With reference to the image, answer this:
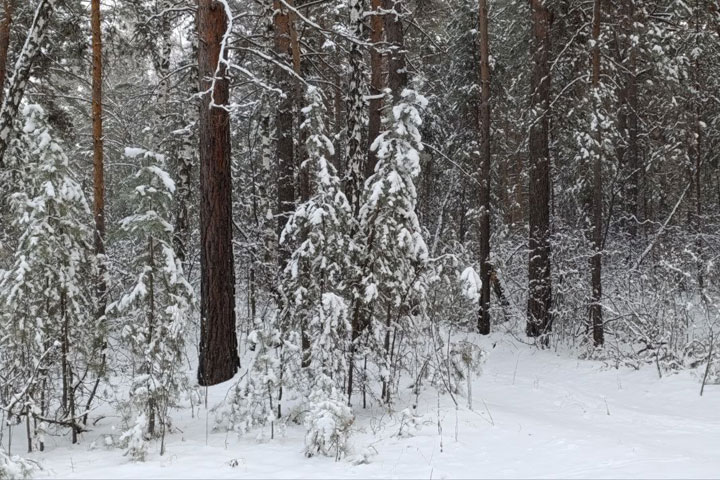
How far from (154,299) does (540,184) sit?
9.57 meters

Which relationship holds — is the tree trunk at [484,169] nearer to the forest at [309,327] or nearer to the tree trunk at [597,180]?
the forest at [309,327]

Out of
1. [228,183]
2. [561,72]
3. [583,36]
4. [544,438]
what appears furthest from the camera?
[561,72]

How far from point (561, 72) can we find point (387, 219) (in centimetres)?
1086

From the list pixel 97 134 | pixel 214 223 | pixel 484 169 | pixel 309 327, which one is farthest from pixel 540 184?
pixel 97 134

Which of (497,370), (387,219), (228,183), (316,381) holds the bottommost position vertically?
(497,370)

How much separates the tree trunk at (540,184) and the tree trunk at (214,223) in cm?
743

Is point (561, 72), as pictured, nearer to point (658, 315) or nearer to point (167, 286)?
point (658, 315)

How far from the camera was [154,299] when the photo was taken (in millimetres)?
6406

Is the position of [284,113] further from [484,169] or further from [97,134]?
[484,169]

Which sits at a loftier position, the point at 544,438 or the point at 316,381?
the point at 316,381

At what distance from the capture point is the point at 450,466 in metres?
5.12

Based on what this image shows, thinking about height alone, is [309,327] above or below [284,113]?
below

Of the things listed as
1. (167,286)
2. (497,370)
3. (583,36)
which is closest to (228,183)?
(167,286)

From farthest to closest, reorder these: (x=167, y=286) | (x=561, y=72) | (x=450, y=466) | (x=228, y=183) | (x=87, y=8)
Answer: (x=561, y=72) → (x=87, y=8) → (x=228, y=183) → (x=167, y=286) → (x=450, y=466)
